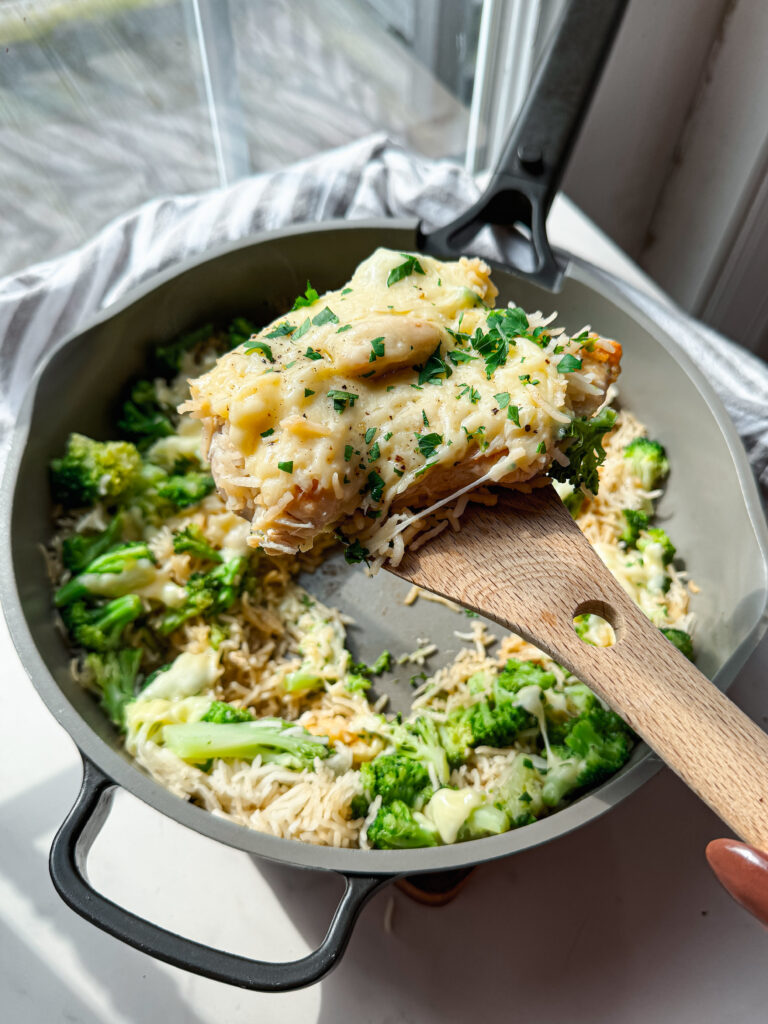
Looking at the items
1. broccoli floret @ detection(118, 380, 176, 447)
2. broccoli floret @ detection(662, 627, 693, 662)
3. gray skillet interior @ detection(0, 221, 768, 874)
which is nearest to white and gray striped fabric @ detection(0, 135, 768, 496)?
gray skillet interior @ detection(0, 221, 768, 874)

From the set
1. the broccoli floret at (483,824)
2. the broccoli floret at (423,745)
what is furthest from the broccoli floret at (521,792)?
the broccoli floret at (423,745)

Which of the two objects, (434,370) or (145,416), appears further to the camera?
(145,416)

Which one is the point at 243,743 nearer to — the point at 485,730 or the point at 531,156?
the point at 485,730

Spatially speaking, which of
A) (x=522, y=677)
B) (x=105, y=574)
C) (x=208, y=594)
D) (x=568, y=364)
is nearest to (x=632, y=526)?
(x=522, y=677)

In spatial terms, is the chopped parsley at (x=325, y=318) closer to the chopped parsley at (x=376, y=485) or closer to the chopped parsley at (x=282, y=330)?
the chopped parsley at (x=282, y=330)

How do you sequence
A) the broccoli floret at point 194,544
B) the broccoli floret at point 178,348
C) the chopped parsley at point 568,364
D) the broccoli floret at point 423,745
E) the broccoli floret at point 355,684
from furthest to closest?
the broccoli floret at point 178,348, the broccoli floret at point 194,544, the broccoli floret at point 355,684, the broccoli floret at point 423,745, the chopped parsley at point 568,364

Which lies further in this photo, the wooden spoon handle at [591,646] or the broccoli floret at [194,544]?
the broccoli floret at [194,544]
